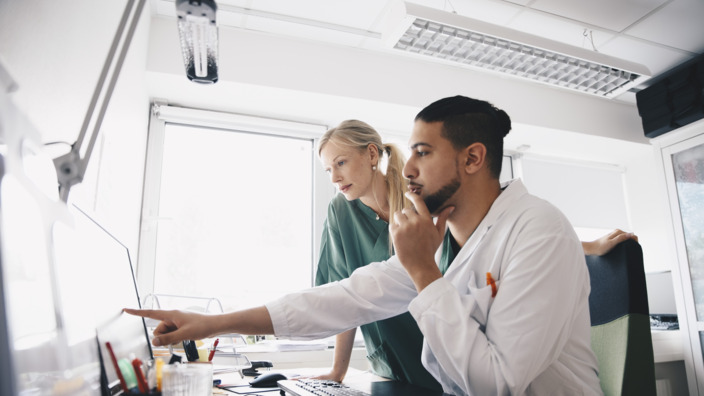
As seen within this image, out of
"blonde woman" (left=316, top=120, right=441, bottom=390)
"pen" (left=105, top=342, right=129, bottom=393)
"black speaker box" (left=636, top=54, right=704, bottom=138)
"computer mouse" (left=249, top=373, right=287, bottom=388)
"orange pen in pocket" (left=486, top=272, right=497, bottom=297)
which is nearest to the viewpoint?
"pen" (left=105, top=342, right=129, bottom=393)

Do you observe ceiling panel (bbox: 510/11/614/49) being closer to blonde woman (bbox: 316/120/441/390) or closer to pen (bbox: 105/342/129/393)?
blonde woman (bbox: 316/120/441/390)

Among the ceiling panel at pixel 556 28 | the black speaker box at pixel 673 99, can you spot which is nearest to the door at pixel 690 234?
the black speaker box at pixel 673 99

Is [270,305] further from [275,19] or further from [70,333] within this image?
[275,19]

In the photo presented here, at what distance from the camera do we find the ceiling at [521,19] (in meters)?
2.47

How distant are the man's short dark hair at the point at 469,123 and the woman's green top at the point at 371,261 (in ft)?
1.83

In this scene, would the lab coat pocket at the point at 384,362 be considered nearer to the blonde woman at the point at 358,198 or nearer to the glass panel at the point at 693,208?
the blonde woman at the point at 358,198

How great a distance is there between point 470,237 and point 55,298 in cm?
84

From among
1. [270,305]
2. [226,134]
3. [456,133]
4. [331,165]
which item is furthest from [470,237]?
[226,134]

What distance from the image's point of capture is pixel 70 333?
522mm

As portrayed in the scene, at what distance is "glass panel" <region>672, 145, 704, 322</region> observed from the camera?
295 centimetres

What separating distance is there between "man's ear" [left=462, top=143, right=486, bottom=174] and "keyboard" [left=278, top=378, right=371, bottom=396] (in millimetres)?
561

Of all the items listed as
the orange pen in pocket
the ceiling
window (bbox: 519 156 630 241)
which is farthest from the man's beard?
window (bbox: 519 156 630 241)

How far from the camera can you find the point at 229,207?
2.84 m

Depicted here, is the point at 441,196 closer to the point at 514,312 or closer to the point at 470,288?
the point at 470,288
